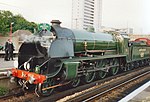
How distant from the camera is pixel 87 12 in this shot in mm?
114750

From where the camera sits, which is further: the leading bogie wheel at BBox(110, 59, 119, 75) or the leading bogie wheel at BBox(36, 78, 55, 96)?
the leading bogie wheel at BBox(110, 59, 119, 75)

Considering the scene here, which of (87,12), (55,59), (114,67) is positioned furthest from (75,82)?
(87,12)

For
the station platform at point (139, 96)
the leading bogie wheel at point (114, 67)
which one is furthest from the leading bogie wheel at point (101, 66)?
the station platform at point (139, 96)

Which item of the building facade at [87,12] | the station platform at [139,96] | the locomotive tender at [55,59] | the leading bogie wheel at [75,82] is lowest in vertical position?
the leading bogie wheel at [75,82]

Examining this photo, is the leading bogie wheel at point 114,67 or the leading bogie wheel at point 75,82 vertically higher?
the leading bogie wheel at point 114,67

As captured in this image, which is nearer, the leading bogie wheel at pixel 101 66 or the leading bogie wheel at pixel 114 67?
the leading bogie wheel at pixel 101 66

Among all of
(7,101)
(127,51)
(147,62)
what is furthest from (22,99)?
(147,62)

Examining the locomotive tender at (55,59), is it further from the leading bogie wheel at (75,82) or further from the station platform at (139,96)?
the station platform at (139,96)

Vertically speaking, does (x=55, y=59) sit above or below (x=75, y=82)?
above

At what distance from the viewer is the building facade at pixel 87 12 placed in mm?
109438

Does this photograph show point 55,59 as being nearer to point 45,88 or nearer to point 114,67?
point 45,88

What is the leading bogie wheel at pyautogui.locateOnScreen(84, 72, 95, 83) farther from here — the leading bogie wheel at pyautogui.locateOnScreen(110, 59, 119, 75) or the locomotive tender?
the leading bogie wheel at pyautogui.locateOnScreen(110, 59, 119, 75)

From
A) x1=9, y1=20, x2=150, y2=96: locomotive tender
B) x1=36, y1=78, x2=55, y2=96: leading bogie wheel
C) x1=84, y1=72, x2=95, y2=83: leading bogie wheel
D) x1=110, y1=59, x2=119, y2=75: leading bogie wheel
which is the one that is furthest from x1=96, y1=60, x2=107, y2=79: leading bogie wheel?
x1=36, y1=78, x2=55, y2=96: leading bogie wheel

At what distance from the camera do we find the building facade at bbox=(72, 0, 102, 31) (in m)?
109
